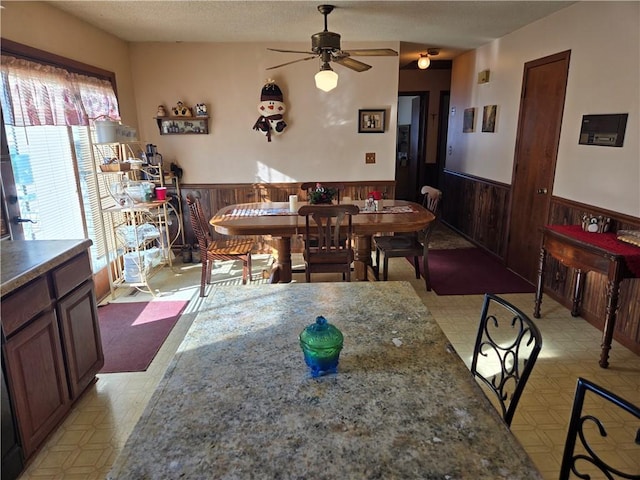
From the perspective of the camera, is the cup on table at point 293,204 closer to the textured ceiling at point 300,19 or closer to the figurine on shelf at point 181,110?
the textured ceiling at point 300,19

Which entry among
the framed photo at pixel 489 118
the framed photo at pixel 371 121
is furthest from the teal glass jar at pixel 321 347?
the framed photo at pixel 489 118

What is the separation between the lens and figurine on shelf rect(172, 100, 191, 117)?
15.7 ft

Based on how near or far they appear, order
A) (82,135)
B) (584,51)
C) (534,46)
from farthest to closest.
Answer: (534,46), (82,135), (584,51)

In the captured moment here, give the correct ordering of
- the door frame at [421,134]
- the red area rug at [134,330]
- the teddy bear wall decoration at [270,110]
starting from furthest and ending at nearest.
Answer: the door frame at [421,134], the teddy bear wall decoration at [270,110], the red area rug at [134,330]

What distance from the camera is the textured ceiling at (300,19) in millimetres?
3314

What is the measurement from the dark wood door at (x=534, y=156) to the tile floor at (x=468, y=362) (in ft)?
2.48

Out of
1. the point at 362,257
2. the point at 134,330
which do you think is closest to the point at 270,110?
the point at 362,257

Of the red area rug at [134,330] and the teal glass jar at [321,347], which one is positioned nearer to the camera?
the teal glass jar at [321,347]

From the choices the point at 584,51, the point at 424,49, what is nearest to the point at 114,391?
the point at 584,51

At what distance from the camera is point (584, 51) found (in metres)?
3.24

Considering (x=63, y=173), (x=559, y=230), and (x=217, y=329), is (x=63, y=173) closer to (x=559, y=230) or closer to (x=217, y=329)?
(x=217, y=329)

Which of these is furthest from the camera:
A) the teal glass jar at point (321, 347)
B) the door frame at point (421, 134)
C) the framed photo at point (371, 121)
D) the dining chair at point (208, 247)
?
the door frame at point (421, 134)

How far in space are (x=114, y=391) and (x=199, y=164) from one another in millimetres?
3149

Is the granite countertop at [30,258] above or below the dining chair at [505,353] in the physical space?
above
